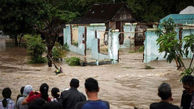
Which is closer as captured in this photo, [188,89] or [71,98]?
[188,89]

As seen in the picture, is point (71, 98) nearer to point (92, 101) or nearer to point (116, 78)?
point (92, 101)

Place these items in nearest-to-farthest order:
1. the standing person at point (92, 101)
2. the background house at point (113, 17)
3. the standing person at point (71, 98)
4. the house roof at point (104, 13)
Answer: the standing person at point (92, 101) < the standing person at point (71, 98) < the background house at point (113, 17) < the house roof at point (104, 13)

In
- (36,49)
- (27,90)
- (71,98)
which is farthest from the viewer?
(36,49)

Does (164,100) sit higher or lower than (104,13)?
lower

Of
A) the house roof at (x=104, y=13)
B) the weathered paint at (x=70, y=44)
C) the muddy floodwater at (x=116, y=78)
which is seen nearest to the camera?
the muddy floodwater at (x=116, y=78)

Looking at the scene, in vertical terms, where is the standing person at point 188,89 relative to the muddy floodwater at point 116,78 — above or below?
above

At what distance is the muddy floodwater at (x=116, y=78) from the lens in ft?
37.8

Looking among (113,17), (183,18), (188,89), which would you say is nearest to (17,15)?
(188,89)

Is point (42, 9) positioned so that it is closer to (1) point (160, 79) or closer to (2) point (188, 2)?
(1) point (160, 79)

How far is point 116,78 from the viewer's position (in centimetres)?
1534

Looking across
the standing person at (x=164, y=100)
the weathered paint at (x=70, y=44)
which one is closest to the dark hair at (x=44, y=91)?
the standing person at (x=164, y=100)

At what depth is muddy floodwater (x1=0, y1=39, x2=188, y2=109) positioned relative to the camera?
11516 millimetres

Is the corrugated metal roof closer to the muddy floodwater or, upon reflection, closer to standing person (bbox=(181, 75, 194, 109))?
the muddy floodwater

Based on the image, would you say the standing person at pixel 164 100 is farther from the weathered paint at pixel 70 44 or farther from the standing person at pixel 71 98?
the weathered paint at pixel 70 44
